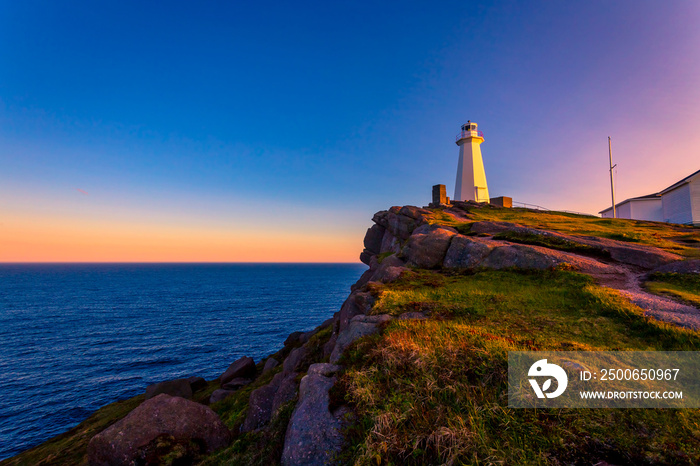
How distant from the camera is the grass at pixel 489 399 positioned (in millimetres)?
4562

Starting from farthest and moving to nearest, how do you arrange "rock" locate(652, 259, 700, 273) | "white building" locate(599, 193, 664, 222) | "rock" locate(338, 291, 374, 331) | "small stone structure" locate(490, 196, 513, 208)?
"small stone structure" locate(490, 196, 513, 208) → "white building" locate(599, 193, 664, 222) → "rock" locate(338, 291, 374, 331) → "rock" locate(652, 259, 700, 273)

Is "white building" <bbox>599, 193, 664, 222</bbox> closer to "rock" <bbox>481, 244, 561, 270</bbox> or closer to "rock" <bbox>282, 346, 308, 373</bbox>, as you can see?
"rock" <bbox>481, 244, 561, 270</bbox>

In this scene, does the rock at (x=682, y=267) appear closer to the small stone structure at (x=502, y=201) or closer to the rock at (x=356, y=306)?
the rock at (x=356, y=306)

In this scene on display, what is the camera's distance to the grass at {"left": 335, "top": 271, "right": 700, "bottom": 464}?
4.56m

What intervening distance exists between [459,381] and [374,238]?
45121mm

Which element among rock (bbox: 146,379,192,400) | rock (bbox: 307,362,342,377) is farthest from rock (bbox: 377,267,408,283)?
rock (bbox: 146,379,192,400)

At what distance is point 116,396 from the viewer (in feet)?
102

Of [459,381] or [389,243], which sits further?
[389,243]

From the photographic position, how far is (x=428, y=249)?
2234 centimetres

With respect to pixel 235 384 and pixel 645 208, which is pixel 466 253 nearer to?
pixel 235 384

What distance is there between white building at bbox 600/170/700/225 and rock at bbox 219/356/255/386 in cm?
5772

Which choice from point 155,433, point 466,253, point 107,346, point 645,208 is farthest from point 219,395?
point 645,208

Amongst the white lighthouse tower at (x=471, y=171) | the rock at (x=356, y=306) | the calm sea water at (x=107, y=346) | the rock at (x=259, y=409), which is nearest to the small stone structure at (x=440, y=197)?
the white lighthouse tower at (x=471, y=171)

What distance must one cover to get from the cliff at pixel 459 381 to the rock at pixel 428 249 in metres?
1.58
